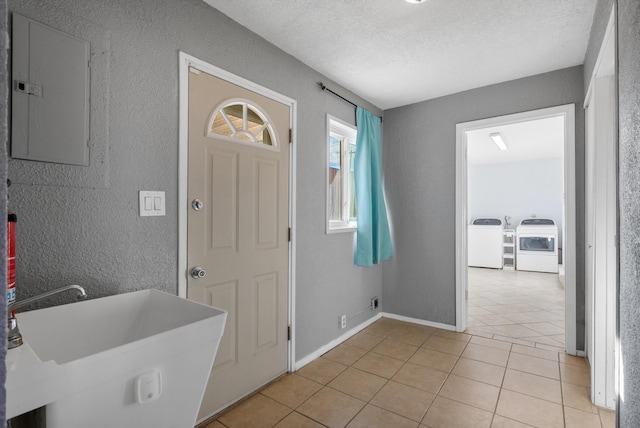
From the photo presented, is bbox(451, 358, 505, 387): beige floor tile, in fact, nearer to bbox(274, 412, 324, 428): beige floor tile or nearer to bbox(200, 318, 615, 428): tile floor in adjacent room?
bbox(200, 318, 615, 428): tile floor in adjacent room

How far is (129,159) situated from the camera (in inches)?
60.7

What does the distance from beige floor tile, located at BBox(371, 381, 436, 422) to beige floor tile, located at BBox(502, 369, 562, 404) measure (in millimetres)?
637

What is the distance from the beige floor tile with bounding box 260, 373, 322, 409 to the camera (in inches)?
82.2

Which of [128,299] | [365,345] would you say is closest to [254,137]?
[128,299]

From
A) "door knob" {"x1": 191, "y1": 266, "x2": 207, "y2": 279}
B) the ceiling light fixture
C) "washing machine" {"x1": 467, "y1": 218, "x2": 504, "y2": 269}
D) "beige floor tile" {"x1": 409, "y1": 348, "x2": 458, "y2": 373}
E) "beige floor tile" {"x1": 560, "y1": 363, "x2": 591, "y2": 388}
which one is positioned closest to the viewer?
"door knob" {"x1": 191, "y1": 266, "x2": 207, "y2": 279}

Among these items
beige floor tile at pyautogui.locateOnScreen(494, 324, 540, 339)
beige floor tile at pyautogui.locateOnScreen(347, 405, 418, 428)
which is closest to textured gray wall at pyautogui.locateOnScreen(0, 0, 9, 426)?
beige floor tile at pyautogui.locateOnScreen(347, 405, 418, 428)

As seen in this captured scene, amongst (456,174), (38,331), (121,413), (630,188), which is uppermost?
(456,174)

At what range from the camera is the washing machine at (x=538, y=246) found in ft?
20.7

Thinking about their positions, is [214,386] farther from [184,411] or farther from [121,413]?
[121,413]

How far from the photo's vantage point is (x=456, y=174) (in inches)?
129

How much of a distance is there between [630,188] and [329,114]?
2.23 m

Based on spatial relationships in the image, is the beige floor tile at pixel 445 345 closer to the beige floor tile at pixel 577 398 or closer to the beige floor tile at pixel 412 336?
the beige floor tile at pixel 412 336

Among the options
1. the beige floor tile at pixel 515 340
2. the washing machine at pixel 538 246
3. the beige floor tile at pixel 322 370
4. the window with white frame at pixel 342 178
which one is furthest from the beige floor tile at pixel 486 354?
the washing machine at pixel 538 246

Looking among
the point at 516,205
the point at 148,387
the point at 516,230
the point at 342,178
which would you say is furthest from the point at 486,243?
the point at 148,387
